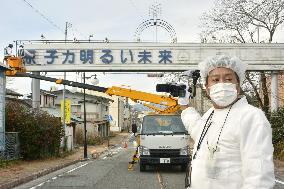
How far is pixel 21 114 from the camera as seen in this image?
25.3 meters

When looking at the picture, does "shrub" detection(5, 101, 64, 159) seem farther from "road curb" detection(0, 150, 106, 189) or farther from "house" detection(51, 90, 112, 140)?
"house" detection(51, 90, 112, 140)

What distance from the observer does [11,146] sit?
910 inches

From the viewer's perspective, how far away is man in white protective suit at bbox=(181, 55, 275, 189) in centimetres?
314

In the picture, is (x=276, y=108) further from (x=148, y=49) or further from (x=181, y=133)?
(x=181, y=133)

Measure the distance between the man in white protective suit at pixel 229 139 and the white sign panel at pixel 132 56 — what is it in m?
24.0

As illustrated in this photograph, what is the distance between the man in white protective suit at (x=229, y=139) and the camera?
314 cm

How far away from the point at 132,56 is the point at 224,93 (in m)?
24.5

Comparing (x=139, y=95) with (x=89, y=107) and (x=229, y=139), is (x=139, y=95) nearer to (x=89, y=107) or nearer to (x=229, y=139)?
(x=229, y=139)

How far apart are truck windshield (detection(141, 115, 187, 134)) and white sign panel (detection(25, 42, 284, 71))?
8492mm

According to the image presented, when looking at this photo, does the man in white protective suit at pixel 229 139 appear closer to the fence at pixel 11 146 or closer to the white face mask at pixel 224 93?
the white face mask at pixel 224 93

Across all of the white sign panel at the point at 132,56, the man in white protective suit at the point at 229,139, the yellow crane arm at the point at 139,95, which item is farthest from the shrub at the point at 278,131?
the man in white protective suit at the point at 229,139

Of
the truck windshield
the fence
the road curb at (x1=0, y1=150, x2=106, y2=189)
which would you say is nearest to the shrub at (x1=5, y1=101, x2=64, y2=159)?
the fence

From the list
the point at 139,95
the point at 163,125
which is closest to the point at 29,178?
the point at 139,95

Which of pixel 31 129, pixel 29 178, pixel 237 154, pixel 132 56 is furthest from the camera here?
pixel 132 56
